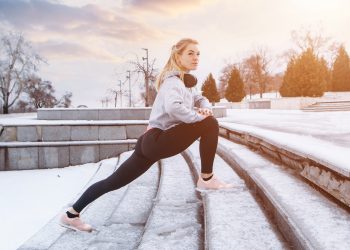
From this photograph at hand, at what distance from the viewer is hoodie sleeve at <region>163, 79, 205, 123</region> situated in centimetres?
292

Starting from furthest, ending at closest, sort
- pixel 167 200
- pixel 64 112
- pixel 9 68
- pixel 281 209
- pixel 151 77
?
pixel 9 68 < pixel 151 77 < pixel 64 112 < pixel 167 200 < pixel 281 209

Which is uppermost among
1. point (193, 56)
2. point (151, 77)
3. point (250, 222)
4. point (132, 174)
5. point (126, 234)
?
point (151, 77)

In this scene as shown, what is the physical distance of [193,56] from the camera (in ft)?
10.5

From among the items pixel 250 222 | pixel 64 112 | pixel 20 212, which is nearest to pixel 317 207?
pixel 250 222

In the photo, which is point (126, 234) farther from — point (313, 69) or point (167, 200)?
point (313, 69)

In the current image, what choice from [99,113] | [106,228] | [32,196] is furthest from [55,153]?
[106,228]

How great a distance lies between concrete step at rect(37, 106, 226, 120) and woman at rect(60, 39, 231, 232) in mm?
9624

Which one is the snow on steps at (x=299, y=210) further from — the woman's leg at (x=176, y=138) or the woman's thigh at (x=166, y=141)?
the woman's thigh at (x=166, y=141)

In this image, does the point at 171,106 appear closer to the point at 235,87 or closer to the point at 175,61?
the point at 175,61

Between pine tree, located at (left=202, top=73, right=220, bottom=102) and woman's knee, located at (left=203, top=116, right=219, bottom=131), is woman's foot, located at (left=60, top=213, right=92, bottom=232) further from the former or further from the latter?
pine tree, located at (left=202, top=73, right=220, bottom=102)

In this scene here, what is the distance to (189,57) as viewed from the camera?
10.4 ft

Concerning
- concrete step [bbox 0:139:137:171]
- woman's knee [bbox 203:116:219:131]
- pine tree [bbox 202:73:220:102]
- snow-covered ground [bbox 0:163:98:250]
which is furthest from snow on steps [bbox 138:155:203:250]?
pine tree [bbox 202:73:220:102]

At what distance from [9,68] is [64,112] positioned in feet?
96.0

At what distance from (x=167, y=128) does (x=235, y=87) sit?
42218mm
